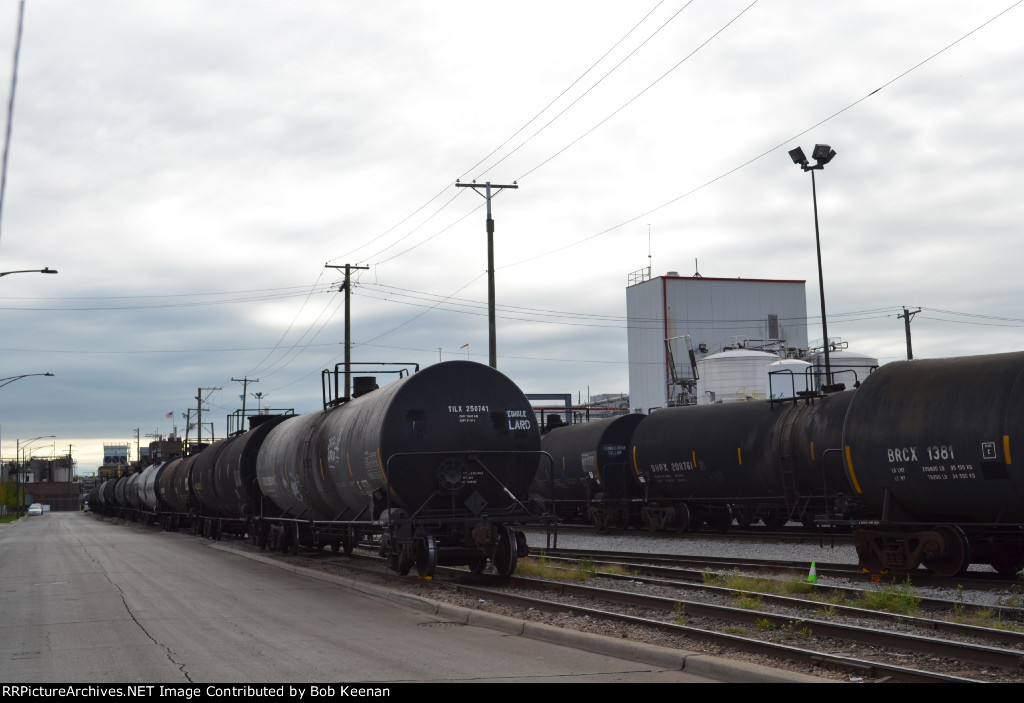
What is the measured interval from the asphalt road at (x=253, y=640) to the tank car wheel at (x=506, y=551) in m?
2.17

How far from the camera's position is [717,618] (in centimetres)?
1134

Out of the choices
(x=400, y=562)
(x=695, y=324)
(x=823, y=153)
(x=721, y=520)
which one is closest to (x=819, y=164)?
(x=823, y=153)

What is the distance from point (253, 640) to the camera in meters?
10.7

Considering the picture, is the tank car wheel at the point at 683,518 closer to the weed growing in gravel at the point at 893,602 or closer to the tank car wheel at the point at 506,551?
the tank car wheel at the point at 506,551

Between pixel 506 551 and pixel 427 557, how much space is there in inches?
52.1

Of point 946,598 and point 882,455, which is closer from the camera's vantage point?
point 946,598

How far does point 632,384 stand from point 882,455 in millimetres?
67850

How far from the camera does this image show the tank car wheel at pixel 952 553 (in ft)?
46.6

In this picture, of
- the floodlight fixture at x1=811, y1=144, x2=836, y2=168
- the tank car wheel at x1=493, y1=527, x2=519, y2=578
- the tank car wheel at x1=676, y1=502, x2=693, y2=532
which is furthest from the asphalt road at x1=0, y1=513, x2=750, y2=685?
the floodlight fixture at x1=811, y1=144, x2=836, y2=168

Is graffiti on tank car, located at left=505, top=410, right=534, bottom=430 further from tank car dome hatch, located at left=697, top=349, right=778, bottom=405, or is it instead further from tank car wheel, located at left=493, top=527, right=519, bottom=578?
tank car dome hatch, located at left=697, top=349, right=778, bottom=405

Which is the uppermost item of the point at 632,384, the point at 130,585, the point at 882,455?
the point at 632,384

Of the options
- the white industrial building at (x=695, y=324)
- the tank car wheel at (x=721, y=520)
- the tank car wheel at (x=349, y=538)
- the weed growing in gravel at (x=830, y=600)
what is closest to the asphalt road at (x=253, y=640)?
the tank car wheel at (x=349, y=538)
